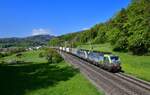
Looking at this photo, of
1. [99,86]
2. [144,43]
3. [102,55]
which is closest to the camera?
[99,86]

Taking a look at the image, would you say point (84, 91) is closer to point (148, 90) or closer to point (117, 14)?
point (148, 90)

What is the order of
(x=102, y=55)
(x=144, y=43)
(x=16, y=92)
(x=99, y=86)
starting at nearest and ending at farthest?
1. (x=99, y=86)
2. (x=16, y=92)
3. (x=102, y=55)
4. (x=144, y=43)

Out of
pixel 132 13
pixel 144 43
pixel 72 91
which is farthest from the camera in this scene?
pixel 132 13

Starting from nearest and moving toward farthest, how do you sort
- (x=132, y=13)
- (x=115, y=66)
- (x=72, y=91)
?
(x=72, y=91), (x=115, y=66), (x=132, y=13)

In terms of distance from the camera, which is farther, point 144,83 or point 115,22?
point 115,22

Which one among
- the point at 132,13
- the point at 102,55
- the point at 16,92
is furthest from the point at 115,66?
the point at 132,13

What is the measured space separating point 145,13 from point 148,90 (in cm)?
5058

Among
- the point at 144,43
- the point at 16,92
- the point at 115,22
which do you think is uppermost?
the point at 115,22

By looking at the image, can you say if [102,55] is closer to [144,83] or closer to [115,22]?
[144,83]

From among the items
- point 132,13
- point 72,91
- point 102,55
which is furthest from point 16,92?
point 132,13

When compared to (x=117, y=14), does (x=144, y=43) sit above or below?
below

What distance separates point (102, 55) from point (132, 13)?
34.5m

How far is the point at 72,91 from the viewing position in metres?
34.4

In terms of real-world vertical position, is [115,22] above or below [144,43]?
above
